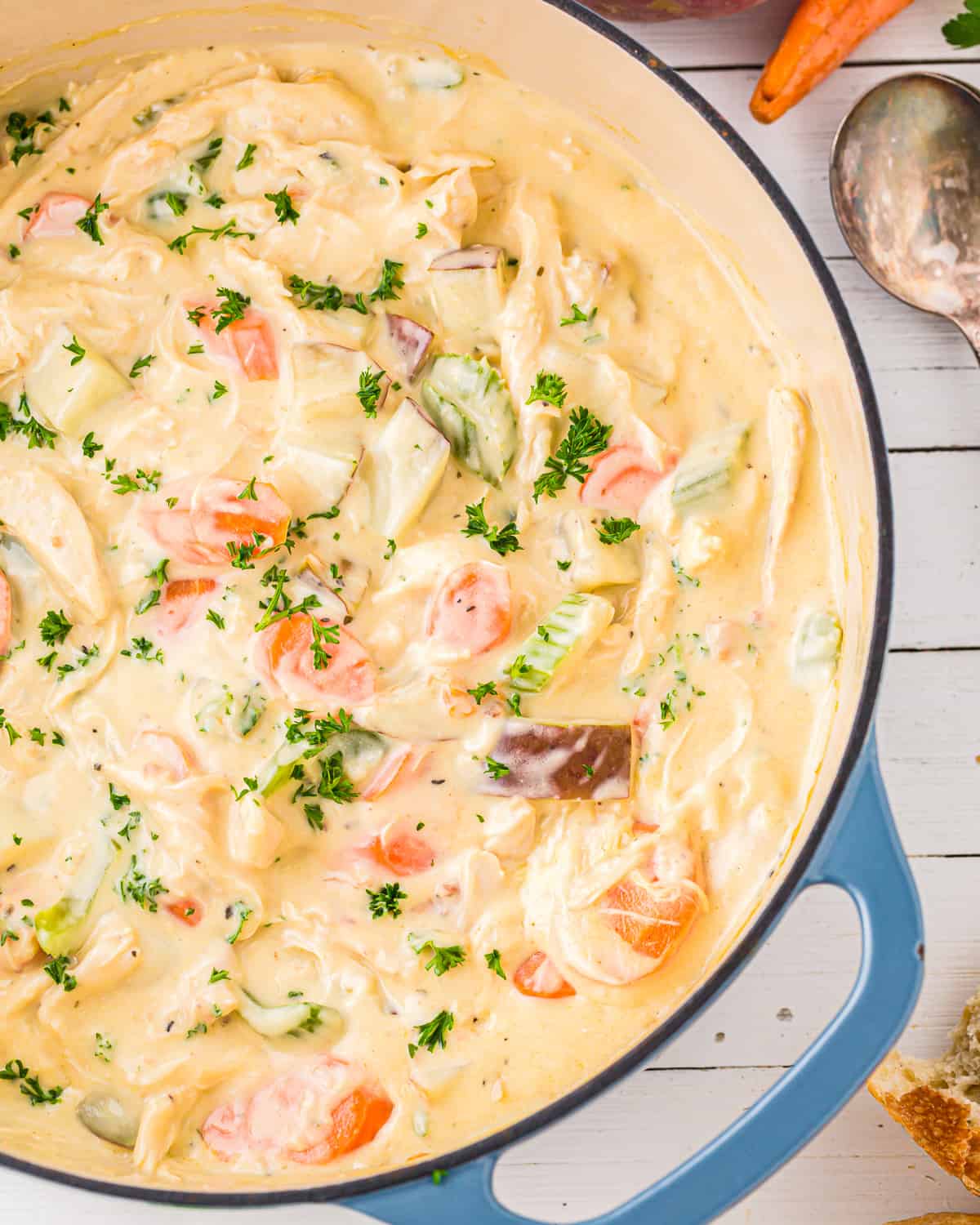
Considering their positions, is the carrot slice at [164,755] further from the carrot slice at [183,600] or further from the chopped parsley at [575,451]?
the chopped parsley at [575,451]

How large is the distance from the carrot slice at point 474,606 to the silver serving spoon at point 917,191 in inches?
36.4

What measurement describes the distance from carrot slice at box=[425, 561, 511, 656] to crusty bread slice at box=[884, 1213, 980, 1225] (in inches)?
52.8

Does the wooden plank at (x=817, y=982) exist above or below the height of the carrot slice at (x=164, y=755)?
below

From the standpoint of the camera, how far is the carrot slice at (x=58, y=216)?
86.7 inches

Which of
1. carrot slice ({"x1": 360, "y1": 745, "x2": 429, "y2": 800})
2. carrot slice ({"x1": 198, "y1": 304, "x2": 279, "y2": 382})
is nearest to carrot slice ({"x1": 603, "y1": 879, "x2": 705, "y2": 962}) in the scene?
carrot slice ({"x1": 360, "y1": 745, "x2": 429, "y2": 800})

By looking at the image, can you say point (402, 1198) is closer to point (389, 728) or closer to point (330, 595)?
point (389, 728)

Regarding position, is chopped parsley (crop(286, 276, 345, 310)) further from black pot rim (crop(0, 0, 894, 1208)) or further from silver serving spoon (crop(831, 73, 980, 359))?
silver serving spoon (crop(831, 73, 980, 359))

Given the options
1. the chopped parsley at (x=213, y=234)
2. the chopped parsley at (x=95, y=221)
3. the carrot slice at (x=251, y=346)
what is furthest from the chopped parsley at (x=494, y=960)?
the chopped parsley at (x=95, y=221)

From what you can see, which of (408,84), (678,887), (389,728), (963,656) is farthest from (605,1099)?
(408,84)

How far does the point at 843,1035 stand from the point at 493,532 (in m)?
0.98

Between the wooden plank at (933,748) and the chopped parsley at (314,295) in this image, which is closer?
the chopped parsley at (314,295)

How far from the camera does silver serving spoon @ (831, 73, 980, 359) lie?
228 cm

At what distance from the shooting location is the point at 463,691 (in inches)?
85.0

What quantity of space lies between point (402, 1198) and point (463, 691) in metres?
0.81
